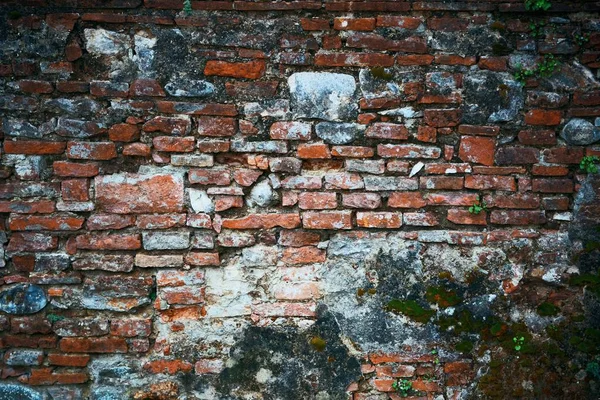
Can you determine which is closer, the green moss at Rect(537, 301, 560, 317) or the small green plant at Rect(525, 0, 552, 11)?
the small green plant at Rect(525, 0, 552, 11)

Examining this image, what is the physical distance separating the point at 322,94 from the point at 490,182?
92 cm

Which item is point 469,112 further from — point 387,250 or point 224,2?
point 224,2

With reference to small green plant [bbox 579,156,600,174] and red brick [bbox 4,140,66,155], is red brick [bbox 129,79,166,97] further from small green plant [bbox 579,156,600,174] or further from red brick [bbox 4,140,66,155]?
small green plant [bbox 579,156,600,174]

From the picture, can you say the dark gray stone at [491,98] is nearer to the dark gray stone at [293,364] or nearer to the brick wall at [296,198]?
the brick wall at [296,198]

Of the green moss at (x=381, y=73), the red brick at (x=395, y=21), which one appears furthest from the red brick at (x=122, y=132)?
the red brick at (x=395, y=21)

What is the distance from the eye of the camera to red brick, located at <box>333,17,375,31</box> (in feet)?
8.21

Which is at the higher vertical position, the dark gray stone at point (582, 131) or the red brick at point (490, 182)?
the dark gray stone at point (582, 131)

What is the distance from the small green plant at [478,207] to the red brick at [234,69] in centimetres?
122

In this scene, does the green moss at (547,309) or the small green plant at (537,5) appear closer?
the small green plant at (537,5)

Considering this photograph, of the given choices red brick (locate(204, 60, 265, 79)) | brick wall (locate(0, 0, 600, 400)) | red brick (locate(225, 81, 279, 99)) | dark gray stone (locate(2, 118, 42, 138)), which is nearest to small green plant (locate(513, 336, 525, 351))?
brick wall (locate(0, 0, 600, 400))

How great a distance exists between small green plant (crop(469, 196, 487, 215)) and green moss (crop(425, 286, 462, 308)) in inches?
15.9

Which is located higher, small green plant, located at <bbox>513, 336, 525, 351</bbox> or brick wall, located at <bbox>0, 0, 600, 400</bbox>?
brick wall, located at <bbox>0, 0, 600, 400</bbox>

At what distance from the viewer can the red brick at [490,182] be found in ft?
8.36

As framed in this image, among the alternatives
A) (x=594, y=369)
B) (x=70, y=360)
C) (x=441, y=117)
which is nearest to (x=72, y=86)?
(x=70, y=360)
